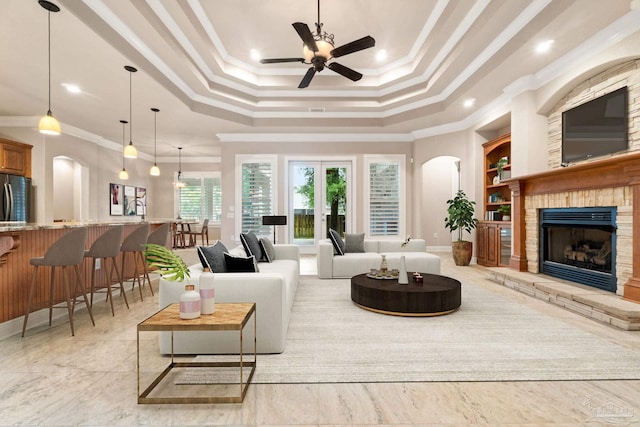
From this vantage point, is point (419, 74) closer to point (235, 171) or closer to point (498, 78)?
point (498, 78)

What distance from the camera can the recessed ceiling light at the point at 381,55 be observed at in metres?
5.38

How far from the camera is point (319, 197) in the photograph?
836 centimetres

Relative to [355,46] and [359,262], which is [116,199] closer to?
[359,262]

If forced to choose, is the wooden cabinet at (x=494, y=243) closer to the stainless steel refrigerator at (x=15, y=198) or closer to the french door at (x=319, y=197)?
the french door at (x=319, y=197)

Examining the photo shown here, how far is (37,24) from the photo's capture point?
345 cm

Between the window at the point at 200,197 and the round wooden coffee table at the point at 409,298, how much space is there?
9.21 metres

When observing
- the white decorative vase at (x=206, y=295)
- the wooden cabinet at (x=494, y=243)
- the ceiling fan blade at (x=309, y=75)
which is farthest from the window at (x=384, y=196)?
the white decorative vase at (x=206, y=295)

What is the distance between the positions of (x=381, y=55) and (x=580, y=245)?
4050 mm

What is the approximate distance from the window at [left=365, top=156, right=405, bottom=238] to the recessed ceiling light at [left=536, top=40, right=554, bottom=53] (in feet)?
13.5

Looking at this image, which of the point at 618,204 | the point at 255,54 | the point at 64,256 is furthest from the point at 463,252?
the point at 64,256

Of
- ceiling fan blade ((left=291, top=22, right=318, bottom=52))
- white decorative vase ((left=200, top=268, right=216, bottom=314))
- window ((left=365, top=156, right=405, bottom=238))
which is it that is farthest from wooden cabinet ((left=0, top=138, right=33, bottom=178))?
window ((left=365, top=156, right=405, bottom=238))

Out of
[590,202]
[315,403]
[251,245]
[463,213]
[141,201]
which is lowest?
[315,403]

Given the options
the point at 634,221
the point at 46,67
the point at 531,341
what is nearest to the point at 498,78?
the point at 634,221

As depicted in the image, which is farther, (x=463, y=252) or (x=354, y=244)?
(x=463, y=252)
